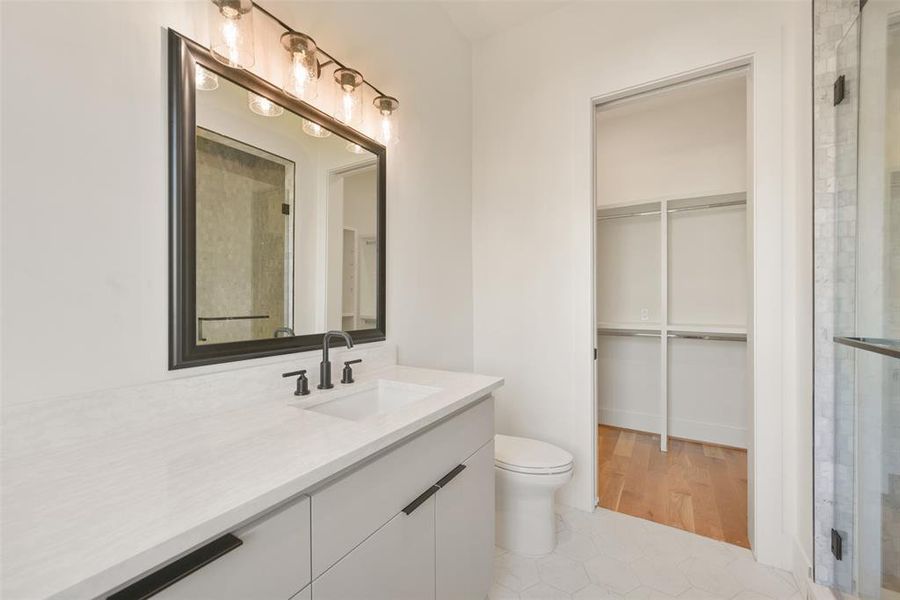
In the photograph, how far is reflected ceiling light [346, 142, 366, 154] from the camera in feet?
5.25

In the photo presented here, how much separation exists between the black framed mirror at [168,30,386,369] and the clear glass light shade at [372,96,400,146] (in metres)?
0.09

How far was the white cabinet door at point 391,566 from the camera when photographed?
2.55ft

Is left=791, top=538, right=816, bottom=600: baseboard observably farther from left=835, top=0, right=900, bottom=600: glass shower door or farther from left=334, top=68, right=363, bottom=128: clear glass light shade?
left=334, top=68, right=363, bottom=128: clear glass light shade

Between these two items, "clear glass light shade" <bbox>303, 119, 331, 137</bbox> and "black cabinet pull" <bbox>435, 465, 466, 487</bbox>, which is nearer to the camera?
"black cabinet pull" <bbox>435, 465, 466, 487</bbox>

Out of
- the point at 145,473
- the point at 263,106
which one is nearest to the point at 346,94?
the point at 263,106

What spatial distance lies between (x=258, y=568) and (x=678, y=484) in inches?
102

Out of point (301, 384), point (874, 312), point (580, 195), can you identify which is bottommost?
point (301, 384)

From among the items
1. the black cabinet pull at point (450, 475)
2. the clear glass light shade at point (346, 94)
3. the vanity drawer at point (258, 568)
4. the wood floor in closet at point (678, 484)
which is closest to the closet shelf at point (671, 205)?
the wood floor in closet at point (678, 484)

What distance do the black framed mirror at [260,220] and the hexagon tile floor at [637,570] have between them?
48.6 inches

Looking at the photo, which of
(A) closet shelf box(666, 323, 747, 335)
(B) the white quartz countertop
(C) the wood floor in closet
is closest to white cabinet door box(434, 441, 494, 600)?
(B) the white quartz countertop

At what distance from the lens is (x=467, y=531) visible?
1262mm

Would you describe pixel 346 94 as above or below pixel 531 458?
above

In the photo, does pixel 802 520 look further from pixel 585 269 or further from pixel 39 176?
pixel 39 176

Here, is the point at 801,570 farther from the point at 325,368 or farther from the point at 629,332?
the point at 325,368
